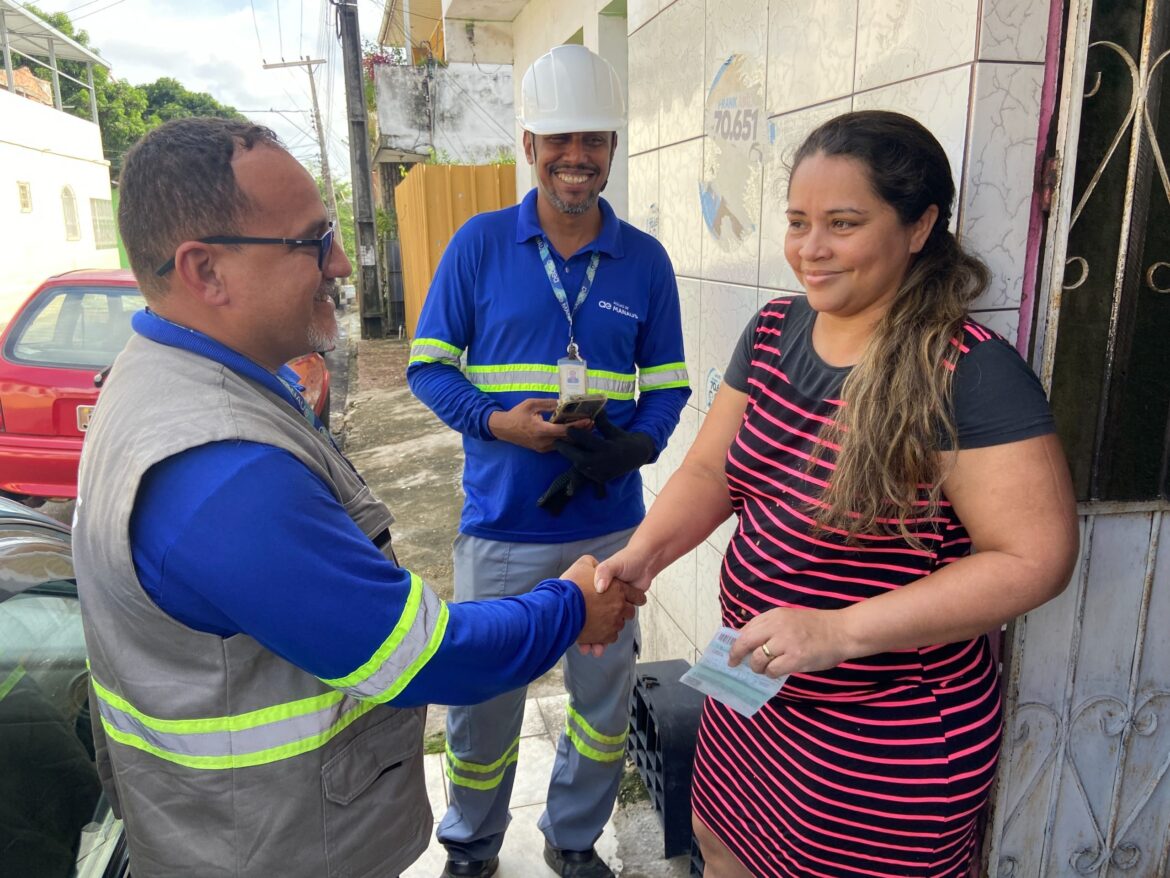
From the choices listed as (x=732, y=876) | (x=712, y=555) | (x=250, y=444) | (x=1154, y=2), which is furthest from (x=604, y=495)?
(x=1154, y=2)

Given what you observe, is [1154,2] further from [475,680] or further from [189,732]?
[189,732]

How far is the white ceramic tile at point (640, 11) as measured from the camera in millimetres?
3482

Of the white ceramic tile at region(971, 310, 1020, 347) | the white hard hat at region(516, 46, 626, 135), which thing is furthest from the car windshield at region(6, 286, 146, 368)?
the white ceramic tile at region(971, 310, 1020, 347)

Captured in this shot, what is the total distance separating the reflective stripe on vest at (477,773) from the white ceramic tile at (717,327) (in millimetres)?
1403

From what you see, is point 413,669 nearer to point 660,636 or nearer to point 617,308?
point 617,308

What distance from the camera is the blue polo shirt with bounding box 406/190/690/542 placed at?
248 centimetres

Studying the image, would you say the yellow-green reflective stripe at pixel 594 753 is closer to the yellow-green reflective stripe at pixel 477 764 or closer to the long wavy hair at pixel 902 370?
the yellow-green reflective stripe at pixel 477 764

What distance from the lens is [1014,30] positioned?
5.16ft

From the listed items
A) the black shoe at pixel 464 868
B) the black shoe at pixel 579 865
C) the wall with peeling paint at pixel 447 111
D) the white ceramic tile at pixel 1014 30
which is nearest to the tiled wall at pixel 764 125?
the white ceramic tile at pixel 1014 30

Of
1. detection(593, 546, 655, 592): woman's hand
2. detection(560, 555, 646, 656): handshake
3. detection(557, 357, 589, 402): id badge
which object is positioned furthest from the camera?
detection(557, 357, 589, 402): id badge

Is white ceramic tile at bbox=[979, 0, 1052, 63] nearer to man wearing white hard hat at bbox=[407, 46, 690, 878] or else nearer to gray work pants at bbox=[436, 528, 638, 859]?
man wearing white hard hat at bbox=[407, 46, 690, 878]

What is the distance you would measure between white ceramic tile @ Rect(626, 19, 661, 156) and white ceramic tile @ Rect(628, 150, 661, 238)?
51 millimetres

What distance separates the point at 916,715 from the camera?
1.50 metres

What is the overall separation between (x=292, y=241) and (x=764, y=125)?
5.45 feet
